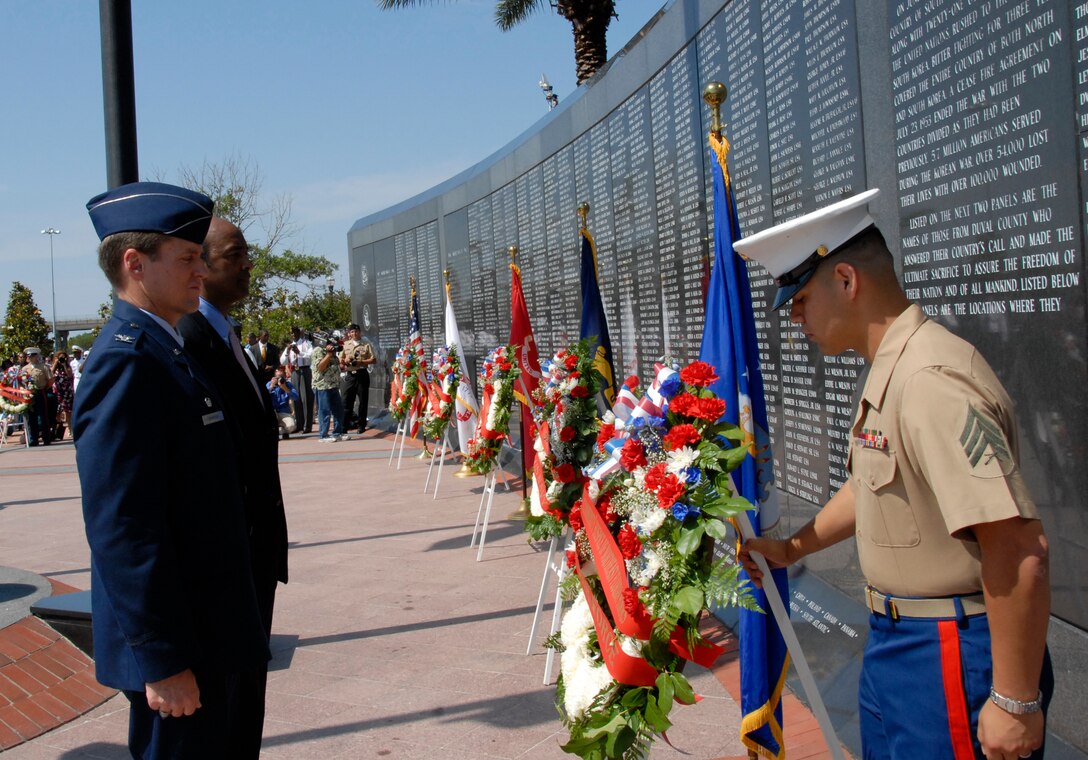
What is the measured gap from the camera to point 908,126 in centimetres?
349

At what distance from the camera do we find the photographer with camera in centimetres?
1577

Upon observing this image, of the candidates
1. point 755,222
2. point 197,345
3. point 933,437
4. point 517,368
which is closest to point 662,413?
point 933,437

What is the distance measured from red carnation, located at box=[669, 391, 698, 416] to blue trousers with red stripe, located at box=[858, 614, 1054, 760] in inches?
32.0

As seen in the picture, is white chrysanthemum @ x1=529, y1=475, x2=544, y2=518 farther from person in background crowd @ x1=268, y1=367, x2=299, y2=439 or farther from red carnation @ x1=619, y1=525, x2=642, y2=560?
person in background crowd @ x1=268, y1=367, x2=299, y2=439

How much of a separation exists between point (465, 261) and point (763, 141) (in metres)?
9.15

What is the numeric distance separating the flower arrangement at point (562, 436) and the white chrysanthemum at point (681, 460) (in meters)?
1.89

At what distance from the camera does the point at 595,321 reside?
6.08m

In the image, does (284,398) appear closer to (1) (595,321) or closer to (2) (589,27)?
(2) (589,27)

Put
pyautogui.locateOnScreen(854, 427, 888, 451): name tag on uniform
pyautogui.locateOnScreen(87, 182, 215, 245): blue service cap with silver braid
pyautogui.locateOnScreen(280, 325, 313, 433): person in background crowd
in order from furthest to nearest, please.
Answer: pyautogui.locateOnScreen(280, 325, 313, 433): person in background crowd
pyautogui.locateOnScreen(87, 182, 215, 245): blue service cap with silver braid
pyautogui.locateOnScreen(854, 427, 888, 451): name tag on uniform

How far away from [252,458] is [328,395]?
1384 centimetres

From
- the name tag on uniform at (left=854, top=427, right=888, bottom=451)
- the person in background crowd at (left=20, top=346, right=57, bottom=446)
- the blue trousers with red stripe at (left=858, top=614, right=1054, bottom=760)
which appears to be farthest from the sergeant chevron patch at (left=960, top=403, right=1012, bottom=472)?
the person in background crowd at (left=20, top=346, right=57, bottom=446)

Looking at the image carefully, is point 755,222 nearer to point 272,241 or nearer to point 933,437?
point 933,437

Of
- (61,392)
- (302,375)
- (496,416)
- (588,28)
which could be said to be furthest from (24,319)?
(496,416)

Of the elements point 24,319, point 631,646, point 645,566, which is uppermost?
point 24,319
